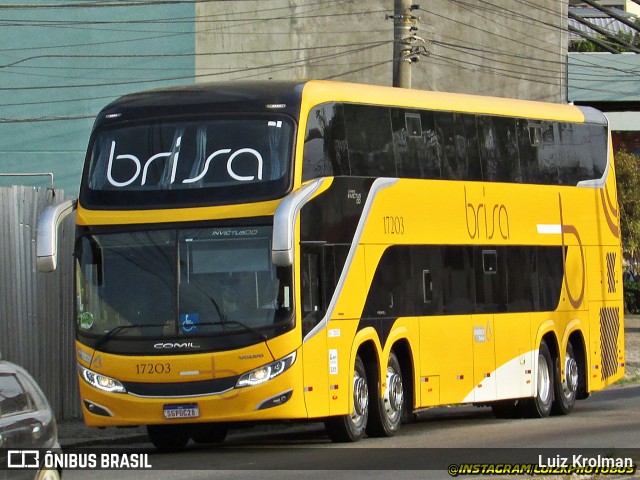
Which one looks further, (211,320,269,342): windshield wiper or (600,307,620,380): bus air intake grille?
(600,307,620,380): bus air intake grille

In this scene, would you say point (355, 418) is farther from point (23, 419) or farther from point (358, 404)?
point (23, 419)

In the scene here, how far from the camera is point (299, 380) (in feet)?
51.8

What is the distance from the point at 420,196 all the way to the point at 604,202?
6.31 meters

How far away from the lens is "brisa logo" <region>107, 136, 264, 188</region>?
16.0 meters

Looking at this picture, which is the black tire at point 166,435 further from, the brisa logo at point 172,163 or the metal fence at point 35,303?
the brisa logo at point 172,163

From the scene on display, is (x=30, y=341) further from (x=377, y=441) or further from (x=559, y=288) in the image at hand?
(x=559, y=288)

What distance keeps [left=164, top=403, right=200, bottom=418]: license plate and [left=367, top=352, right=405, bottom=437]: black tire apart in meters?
2.91

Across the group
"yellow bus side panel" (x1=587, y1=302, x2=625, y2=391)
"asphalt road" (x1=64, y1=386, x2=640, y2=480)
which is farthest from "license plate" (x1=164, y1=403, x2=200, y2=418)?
"yellow bus side panel" (x1=587, y1=302, x2=625, y2=391)

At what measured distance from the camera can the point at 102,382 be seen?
52.7 ft

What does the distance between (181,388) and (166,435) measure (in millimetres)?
2148

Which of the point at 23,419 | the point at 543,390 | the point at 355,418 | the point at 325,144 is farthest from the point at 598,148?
the point at 23,419

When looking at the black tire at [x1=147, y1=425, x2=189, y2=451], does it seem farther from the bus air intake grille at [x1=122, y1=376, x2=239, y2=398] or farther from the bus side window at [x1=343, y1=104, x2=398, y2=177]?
the bus side window at [x1=343, y1=104, x2=398, y2=177]

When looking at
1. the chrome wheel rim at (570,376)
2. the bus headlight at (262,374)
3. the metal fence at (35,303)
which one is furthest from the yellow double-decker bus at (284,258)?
the metal fence at (35,303)

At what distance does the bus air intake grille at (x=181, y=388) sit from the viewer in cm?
1568
